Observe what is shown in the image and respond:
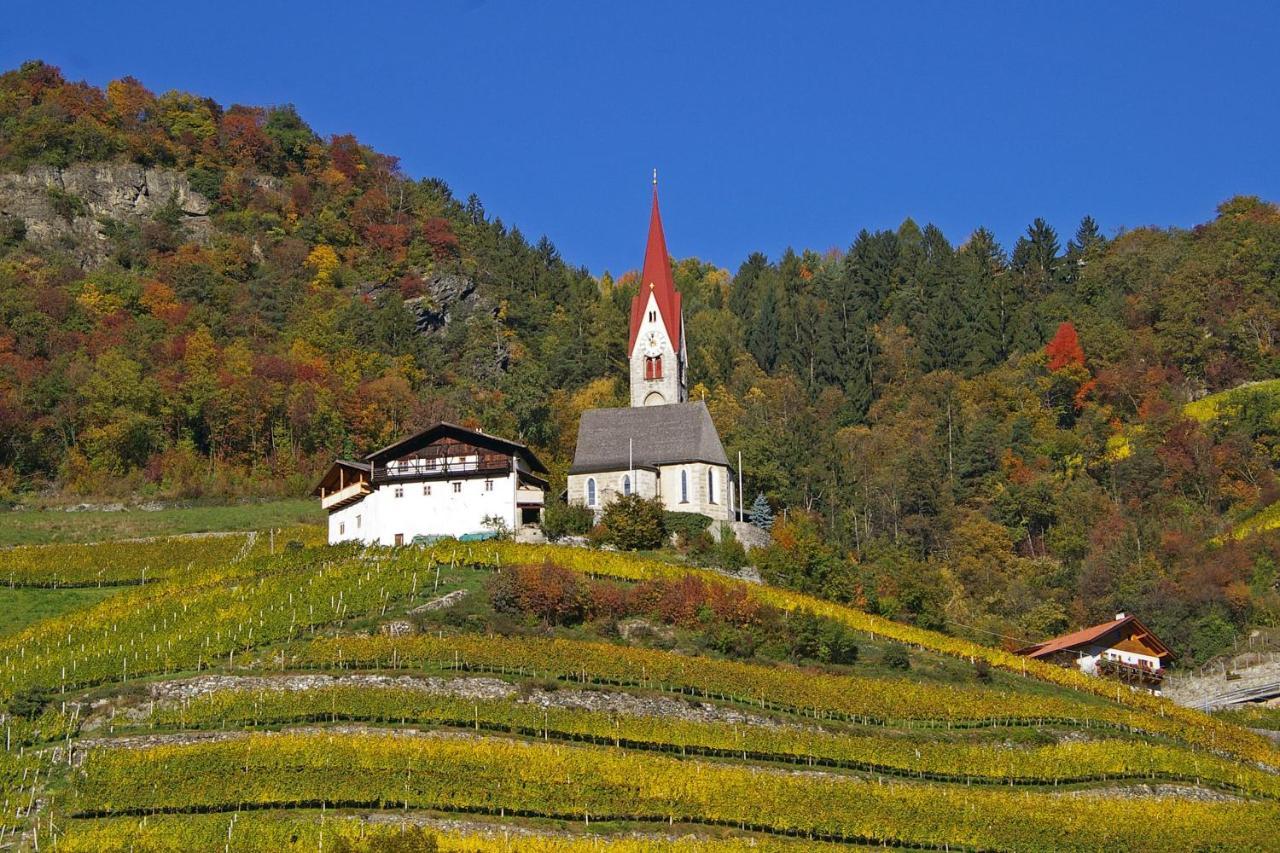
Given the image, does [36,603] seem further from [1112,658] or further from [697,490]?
[1112,658]

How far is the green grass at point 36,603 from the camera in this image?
193ft

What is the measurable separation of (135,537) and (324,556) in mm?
15458

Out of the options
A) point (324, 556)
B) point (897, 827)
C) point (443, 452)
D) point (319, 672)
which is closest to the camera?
point (897, 827)

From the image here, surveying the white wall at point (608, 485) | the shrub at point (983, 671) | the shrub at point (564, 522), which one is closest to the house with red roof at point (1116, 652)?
the shrub at point (983, 671)

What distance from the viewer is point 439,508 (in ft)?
230

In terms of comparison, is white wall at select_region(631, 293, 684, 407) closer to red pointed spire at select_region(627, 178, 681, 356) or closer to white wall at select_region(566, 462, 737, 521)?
red pointed spire at select_region(627, 178, 681, 356)

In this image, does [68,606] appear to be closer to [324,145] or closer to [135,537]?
[135,537]

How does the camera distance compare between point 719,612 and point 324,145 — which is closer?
point 719,612

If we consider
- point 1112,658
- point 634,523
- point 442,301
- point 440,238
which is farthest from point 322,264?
point 1112,658

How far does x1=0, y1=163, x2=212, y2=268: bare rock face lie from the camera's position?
119 metres

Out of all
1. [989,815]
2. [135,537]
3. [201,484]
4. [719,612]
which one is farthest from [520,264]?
[989,815]

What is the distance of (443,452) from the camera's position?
7038 centimetres

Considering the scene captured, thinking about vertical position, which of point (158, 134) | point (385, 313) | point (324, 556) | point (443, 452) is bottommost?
point (324, 556)

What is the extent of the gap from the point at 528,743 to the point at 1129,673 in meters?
29.2
